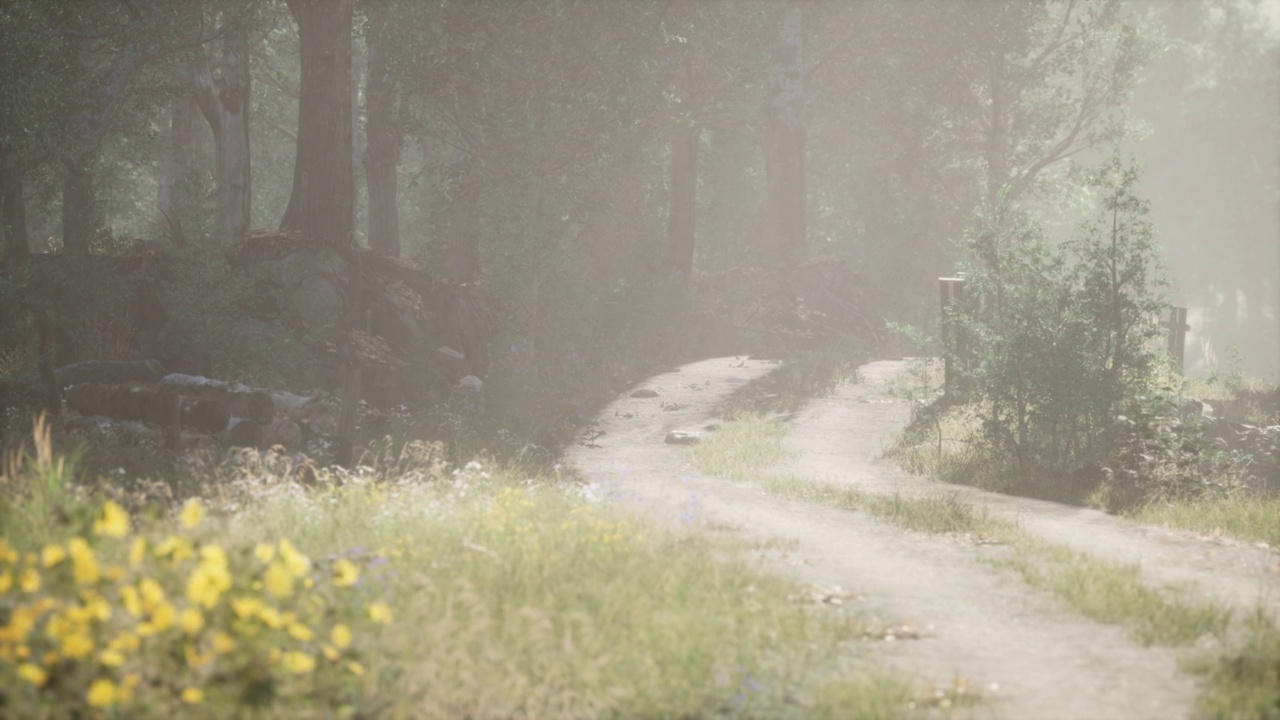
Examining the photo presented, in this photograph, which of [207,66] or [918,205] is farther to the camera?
[918,205]

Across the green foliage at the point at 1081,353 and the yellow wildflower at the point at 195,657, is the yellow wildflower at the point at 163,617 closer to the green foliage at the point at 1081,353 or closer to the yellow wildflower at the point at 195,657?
the yellow wildflower at the point at 195,657

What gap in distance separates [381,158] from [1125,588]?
19436 millimetres

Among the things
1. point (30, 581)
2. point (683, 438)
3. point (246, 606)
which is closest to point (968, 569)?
point (246, 606)

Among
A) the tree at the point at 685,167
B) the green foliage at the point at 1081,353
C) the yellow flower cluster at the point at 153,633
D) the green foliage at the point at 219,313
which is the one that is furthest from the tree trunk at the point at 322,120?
the yellow flower cluster at the point at 153,633

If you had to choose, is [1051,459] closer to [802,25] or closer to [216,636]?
[216,636]

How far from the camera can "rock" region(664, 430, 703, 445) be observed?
1838 centimetres

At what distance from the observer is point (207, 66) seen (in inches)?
917

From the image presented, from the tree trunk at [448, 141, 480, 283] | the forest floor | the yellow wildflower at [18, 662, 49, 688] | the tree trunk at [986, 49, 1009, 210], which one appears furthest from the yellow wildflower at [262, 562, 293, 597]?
the tree trunk at [986, 49, 1009, 210]

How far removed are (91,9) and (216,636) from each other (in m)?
16.6

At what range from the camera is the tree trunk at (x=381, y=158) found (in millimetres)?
23562

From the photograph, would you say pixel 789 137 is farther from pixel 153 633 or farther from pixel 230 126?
pixel 153 633

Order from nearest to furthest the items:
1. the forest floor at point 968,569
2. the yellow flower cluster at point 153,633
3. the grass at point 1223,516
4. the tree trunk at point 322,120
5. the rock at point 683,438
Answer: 1. the yellow flower cluster at point 153,633
2. the forest floor at point 968,569
3. the grass at point 1223,516
4. the rock at point 683,438
5. the tree trunk at point 322,120

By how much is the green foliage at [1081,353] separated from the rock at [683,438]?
4.68 meters

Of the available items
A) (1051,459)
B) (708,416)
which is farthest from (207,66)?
(1051,459)
